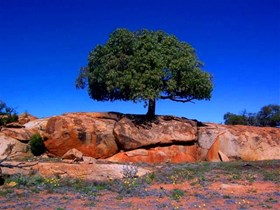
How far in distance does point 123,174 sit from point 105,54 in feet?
43.7

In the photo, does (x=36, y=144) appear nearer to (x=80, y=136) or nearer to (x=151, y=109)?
(x=80, y=136)

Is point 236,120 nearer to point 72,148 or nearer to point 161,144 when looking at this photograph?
point 161,144

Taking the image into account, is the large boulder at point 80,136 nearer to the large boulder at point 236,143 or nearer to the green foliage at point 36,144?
the green foliage at point 36,144

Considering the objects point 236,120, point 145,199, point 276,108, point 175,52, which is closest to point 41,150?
point 175,52

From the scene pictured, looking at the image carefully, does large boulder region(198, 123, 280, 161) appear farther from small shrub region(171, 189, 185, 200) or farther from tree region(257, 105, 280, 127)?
tree region(257, 105, 280, 127)

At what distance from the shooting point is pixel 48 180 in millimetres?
14969

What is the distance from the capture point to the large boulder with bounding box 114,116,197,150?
2530cm

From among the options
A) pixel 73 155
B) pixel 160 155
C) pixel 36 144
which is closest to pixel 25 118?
pixel 36 144

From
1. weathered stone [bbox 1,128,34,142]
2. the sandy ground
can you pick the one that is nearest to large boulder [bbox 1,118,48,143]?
weathered stone [bbox 1,128,34,142]

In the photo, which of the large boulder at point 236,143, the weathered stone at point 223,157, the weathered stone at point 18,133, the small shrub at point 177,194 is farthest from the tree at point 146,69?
the small shrub at point 177,194

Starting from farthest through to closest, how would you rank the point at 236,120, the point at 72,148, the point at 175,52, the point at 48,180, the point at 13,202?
A: 1. the point at 236,120
2. the point at 175,52
3. the point at 72,148
4. the point at 48,180
5. the point at 13,202

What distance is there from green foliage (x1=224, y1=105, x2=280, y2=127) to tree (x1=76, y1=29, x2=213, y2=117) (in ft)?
60.9

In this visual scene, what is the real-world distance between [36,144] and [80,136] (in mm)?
2813

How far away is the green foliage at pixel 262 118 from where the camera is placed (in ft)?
148
